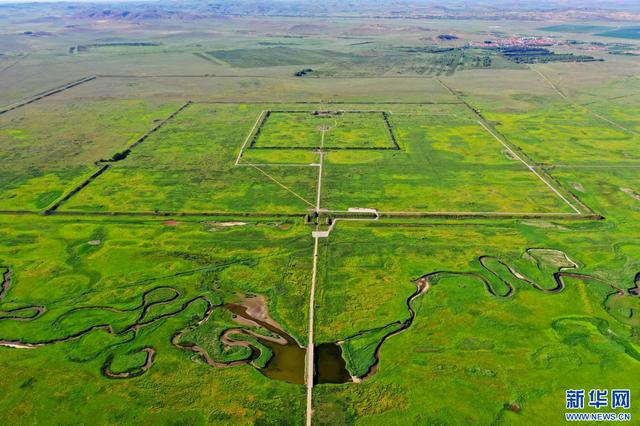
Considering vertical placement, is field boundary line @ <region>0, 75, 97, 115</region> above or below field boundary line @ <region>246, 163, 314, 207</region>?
above

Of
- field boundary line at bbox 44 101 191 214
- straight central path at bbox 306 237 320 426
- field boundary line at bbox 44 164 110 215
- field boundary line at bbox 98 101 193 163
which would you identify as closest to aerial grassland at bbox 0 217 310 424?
straight central path at bbox 306 237 320 426

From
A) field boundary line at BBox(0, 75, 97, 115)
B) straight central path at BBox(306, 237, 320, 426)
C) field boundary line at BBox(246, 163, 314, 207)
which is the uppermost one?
field boundary line at BBox(0, 75, 97, 115)

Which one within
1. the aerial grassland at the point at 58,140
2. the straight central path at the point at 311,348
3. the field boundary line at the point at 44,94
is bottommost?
the straight central path at the point at 311,348

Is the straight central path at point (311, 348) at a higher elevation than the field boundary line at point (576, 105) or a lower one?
lower

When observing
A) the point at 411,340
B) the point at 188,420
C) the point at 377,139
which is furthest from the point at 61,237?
the point at 377,139

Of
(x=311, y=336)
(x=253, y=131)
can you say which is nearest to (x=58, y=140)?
(x=253, y=131)

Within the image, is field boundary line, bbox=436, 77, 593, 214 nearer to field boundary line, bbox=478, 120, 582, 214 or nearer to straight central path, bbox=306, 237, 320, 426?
field boundary line, bbox=478, 120, 582, 214

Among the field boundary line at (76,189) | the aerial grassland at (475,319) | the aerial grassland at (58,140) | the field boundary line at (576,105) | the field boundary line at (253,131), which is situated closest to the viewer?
the aerial grassland at (475,319)

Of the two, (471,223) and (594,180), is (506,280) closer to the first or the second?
(471,223)

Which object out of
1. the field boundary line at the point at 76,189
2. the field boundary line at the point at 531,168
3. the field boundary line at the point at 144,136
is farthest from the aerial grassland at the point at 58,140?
the field boundary line at the point at 531,168

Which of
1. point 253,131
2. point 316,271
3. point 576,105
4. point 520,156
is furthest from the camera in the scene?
point 576,105

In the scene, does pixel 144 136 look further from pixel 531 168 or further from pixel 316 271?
pixel 531 168

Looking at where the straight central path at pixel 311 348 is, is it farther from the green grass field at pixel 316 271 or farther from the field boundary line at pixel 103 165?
the field boundary line at pixel 103 165
